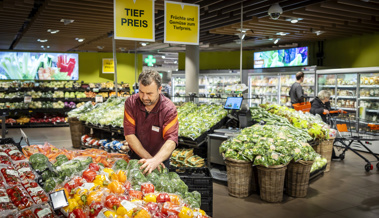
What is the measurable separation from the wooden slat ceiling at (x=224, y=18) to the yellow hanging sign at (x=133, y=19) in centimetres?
96

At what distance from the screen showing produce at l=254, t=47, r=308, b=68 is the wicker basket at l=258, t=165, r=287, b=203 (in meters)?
7.44

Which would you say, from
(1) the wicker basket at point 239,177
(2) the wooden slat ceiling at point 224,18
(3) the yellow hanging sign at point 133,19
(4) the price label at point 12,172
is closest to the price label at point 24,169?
(4) the price label at point 12,172

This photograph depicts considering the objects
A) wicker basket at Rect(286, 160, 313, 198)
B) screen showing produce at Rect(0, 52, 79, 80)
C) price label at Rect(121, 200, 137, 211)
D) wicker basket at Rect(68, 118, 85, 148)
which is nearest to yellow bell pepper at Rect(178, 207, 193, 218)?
price label at Rect(121, 200, 137, 211)

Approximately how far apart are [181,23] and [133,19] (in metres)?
1.01

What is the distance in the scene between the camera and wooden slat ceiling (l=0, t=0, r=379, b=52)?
6852 mm

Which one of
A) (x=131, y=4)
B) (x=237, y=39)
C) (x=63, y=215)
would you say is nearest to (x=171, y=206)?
(x=63, y=215)

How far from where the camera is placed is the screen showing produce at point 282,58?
435 inches

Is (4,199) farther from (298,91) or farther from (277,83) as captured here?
(277,83)

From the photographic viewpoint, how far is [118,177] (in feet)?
7.06

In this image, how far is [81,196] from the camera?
6.17ft

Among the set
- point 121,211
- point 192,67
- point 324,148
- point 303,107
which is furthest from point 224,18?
point 121,211

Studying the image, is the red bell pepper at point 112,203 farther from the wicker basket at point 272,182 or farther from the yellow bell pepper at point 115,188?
the wicker basket at point 272,182

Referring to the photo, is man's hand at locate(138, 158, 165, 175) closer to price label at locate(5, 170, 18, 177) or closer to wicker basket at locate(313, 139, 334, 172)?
price label at locate(5, 170, 18, 177)

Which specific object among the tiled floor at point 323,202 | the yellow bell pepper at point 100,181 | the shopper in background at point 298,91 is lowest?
the tiled floor at point 323,202
